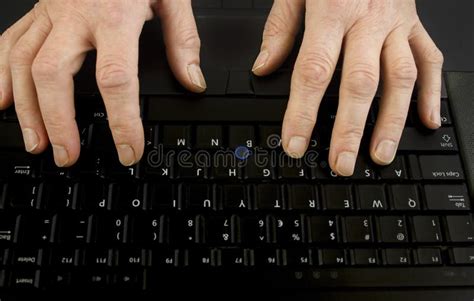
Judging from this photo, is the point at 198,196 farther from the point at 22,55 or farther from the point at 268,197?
the point at 22,55

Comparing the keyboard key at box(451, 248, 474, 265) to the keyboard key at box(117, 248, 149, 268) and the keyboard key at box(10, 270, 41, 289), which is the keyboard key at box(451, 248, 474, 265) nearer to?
the keyboard key at box(117, 248, 149, 268)

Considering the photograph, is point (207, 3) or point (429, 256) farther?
point (207, 3)

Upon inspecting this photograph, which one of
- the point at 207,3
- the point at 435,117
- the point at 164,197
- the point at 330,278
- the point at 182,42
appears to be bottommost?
the point at 330,278

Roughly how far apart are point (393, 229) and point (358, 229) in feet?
0.15

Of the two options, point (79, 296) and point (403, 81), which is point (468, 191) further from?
point (79, 296)

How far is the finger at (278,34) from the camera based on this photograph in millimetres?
532

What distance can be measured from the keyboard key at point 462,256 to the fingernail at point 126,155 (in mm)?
422

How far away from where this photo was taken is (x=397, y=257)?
1.55 ft

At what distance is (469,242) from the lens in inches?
18.8

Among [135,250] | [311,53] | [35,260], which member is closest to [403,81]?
[311,53]

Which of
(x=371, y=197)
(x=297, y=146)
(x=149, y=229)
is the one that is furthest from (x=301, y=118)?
(x=149, y=229)

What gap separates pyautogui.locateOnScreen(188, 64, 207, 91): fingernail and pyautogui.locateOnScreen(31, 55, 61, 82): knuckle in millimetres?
168

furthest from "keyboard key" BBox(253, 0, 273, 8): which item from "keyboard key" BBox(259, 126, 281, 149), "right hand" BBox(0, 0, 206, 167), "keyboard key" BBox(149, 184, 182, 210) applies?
"keyboard key" BBox(149, 184, 182, 210)

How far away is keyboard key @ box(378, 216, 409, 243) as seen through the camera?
476 millimetres
